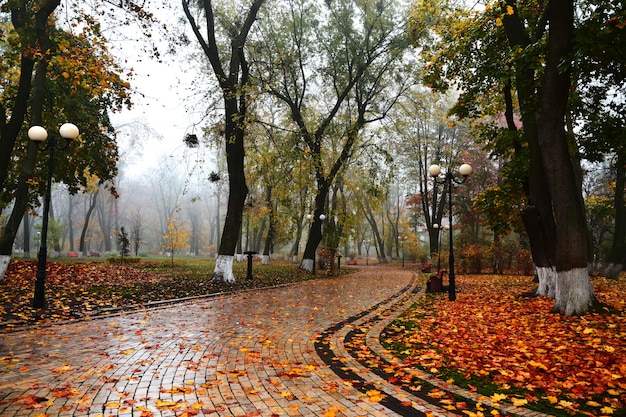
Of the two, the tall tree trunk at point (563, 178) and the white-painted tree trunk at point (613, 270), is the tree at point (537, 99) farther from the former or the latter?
the white-painted tree trunk at point (613, 270)

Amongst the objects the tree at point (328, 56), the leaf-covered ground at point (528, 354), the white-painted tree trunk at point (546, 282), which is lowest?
the leaf-covered ground at point (528, 354)

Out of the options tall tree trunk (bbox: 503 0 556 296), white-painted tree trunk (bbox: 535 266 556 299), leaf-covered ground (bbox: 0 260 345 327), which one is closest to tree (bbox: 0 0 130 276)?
leaf-covered ground (bbox: 0 260 345 327)

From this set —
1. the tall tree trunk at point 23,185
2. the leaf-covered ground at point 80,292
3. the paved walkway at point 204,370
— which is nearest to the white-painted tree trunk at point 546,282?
the paved walkway at point 204,370

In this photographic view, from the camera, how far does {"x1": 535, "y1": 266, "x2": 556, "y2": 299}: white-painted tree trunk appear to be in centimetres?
1002

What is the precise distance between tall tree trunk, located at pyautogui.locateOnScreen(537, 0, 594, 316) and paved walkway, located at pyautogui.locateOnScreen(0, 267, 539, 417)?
3.64 metres

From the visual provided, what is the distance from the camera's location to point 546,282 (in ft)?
33.7

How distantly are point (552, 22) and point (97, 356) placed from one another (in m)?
9.63

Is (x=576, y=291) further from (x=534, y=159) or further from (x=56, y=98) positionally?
(x=56, y=98)

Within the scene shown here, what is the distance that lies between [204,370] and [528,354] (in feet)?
13.8

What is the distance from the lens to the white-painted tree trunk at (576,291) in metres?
6.99

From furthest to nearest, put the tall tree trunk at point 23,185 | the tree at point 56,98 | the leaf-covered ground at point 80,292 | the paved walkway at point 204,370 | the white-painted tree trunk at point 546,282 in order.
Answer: the tall tree trunk at point 23,185, the white-painted tree trunk at point 546,282, the tree at point 56,98, the leaf-covered ground at point 80,292, the paved walkway at point 204,370

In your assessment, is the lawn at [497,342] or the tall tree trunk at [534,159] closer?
the lawn at [497,342]

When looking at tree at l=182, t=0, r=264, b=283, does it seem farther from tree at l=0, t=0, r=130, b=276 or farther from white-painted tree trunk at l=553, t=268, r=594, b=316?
white-painted tree trunk at l=553, t=268, r=594, b=316

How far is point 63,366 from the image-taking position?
427 centimetres
